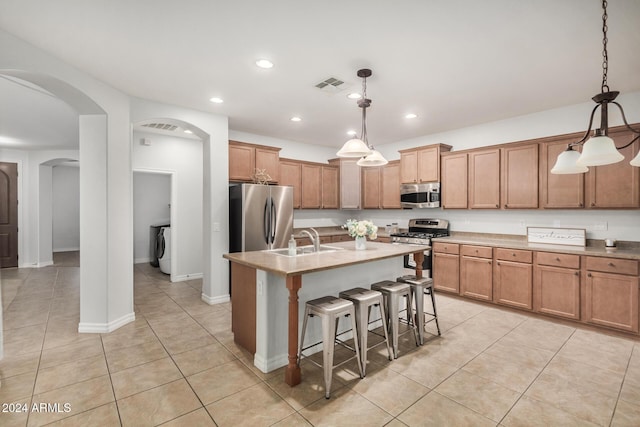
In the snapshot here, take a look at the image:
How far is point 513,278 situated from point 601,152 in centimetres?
281

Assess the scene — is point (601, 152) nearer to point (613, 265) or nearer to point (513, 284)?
point (613, 265)

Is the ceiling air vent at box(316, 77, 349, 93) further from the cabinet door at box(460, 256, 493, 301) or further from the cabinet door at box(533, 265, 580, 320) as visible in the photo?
the cabinet door at box(533, 265, 580, 320)

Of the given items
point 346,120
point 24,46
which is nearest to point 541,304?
point 346,120

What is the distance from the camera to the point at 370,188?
6586 mm

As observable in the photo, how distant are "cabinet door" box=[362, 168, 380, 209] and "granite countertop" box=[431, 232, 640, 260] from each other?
1758 mm

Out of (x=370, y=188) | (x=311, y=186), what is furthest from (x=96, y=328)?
(x=370, y=188)

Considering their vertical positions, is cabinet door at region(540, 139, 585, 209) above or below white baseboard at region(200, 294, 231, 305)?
above

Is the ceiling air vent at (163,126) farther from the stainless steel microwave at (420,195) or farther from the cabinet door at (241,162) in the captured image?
the stainless steel microwave at (420,195)

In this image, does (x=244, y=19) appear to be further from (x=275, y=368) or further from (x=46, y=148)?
(x=46, y=148)

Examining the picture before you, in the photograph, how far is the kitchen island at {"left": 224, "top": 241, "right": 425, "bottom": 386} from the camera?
244 cm

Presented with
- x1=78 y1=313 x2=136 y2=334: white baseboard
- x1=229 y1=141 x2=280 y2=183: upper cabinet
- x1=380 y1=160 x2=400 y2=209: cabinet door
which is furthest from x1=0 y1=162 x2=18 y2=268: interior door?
x1=380 y1=160 x2=400 y2=209: cabinet door

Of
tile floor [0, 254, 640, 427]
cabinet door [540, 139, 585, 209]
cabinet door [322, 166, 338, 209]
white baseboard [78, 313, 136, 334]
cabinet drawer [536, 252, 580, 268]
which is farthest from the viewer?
cabinet door [322, 166, 338, 209]

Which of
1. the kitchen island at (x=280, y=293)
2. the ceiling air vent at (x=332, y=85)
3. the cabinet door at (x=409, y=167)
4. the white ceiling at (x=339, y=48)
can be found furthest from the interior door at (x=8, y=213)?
the cabinet door at (x=409, y=167)

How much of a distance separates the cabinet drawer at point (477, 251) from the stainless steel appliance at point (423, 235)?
58cm
